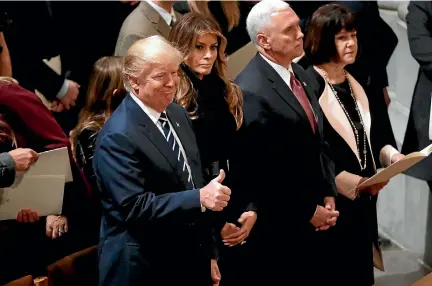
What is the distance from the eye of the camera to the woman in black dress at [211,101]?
3072 mm

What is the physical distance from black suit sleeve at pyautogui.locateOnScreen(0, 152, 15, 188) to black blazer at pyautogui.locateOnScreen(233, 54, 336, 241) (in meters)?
0.91

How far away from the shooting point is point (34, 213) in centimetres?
290

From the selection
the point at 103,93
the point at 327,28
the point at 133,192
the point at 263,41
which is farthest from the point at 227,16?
the point at 133,192

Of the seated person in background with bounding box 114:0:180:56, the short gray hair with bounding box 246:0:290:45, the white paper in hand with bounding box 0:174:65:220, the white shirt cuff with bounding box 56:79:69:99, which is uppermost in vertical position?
the short gray hair with bounding box 246:0:290:45

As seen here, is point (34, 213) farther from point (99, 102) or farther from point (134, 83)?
point (134, 83)

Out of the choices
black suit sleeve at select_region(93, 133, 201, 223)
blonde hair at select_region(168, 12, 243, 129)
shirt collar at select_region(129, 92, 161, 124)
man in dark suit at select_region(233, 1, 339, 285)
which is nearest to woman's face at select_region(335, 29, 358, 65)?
man in dark suit at select_region(233, 1, 339, 285)

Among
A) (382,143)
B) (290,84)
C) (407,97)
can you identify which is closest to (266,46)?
(290,84)

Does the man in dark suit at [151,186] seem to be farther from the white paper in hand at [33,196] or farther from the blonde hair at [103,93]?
the blonde hair at [103,93]

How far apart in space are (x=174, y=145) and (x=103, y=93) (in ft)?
2.25

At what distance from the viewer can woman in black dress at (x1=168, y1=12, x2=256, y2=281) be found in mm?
3072

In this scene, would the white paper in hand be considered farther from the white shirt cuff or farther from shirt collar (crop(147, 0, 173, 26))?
shirt collar (crop(147, 0, 173, 26))

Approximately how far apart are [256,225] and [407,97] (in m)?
1.59

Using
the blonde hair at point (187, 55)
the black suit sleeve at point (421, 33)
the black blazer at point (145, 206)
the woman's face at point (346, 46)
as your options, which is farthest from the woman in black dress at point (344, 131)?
the black blazer at point (145, 206)

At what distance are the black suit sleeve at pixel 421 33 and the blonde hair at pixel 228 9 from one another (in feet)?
2.72
